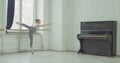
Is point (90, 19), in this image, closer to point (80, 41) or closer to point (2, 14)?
point (80, 41)

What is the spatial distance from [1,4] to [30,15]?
1615 millimetres

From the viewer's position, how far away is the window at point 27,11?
27.5 ft

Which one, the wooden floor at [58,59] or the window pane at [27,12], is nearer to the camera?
the wooden floor at [58,59]

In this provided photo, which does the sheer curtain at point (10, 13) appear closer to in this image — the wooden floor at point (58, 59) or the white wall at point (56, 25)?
the wooden floor at point (58, 59)

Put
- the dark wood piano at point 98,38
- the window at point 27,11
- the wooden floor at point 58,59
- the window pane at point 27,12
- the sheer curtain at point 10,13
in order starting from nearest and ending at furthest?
the wooden floor at point 58,59
the dark wood piano at point 98,38
the sheer curtain at point 10,13
the window at point 27,11
the window pane at point 27,12

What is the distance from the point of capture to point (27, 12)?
8.83 metres

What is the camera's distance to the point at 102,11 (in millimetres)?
7668

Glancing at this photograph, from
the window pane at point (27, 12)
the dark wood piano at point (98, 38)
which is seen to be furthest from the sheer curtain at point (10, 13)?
the dark wood piano at point (98, 38)

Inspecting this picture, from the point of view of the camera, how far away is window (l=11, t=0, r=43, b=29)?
330 inches

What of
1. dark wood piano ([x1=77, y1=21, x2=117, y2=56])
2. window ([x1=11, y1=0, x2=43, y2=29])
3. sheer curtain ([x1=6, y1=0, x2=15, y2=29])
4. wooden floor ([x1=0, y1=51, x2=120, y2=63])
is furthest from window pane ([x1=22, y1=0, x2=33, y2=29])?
wooden floor ([x1=0, y1=51, x2=120, y2=63])

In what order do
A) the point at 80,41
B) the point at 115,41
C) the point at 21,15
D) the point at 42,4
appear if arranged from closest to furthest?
the point at 115,41
the point at 80,41
the point at 21,15
the point at 42,4

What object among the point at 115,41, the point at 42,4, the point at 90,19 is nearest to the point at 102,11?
the point at 90,19

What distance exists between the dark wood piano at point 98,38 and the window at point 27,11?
2.29 m

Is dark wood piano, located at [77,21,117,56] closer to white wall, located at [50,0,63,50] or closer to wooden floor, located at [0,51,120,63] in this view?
wooden floor, located at [0,51,120,63]
